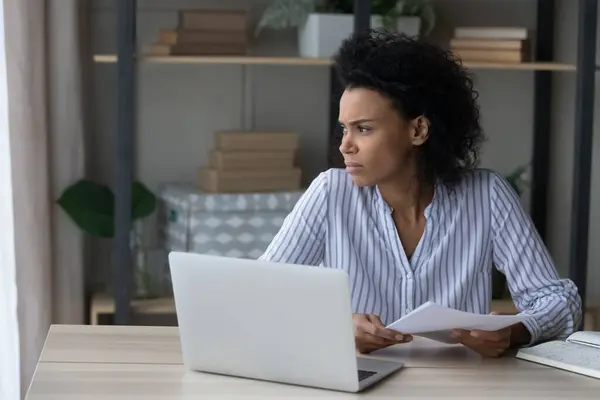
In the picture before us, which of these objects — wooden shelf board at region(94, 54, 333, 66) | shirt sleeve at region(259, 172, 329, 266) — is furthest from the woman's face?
wooden shelf board at region(94, 54, 333, 66)

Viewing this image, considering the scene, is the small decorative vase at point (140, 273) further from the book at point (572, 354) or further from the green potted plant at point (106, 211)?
the book at point (572, 354)

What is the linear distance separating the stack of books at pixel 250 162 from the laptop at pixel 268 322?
1.46m

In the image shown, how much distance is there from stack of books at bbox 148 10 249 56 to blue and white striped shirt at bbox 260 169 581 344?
0.97 meters

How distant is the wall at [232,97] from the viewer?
131 inches

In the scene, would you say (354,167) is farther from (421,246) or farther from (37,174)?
(37,174)

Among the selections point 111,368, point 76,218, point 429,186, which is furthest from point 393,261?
point 76,218

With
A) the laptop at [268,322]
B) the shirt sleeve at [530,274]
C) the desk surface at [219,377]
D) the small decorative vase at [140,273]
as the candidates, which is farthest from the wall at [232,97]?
the laptop at [268,322]

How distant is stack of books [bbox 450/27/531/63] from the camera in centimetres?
320

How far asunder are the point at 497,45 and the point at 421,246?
3.96 ft

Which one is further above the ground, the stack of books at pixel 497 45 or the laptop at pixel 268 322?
the stack of books at pixel 497 45

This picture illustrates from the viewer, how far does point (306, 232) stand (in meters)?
2.20

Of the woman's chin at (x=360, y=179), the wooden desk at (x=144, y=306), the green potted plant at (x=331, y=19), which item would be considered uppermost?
the green potted plant at (x=331, y=19)

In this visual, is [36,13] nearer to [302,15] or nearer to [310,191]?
[302,15]

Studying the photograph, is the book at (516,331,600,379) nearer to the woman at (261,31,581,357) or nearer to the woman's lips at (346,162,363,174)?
the woman at (261,31,581,357)
